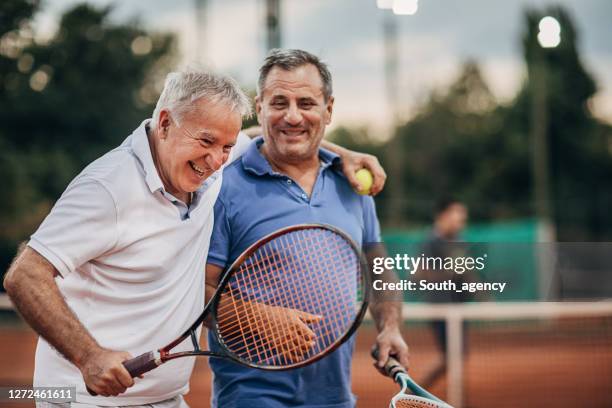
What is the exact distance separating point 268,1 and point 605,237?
12383 millimetres

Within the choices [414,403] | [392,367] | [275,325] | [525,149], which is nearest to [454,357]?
[392,367]

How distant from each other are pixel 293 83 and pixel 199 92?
363mm

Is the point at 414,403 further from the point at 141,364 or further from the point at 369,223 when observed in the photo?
the point at 141,364

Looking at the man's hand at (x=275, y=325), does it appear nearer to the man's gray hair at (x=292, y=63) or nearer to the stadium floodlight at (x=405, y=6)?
the man's gray hair at (x=292, y=63)

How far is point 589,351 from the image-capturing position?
7297mm

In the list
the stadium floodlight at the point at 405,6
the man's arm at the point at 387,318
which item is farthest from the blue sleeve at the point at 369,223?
the stadium floodlight at the point at 405,6

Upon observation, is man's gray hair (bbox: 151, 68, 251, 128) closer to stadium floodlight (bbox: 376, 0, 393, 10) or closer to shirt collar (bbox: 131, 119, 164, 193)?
shirt collar (bbox: 131, 119, 164, 193)

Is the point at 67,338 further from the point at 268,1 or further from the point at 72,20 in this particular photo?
the point at 72,20

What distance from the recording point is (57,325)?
65.4 inches

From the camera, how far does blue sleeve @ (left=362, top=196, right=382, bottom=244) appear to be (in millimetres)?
2258

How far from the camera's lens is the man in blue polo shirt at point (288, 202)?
202cm

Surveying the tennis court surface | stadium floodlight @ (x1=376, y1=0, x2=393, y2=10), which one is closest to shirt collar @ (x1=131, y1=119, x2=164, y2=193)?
stadium floodlight @ (x1=376, y1=0, x2=393, y2=10)

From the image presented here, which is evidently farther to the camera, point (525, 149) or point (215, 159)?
point (525, 149)

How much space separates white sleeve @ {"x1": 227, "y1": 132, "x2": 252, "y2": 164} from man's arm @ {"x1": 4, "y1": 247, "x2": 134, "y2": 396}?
2.23 ft
